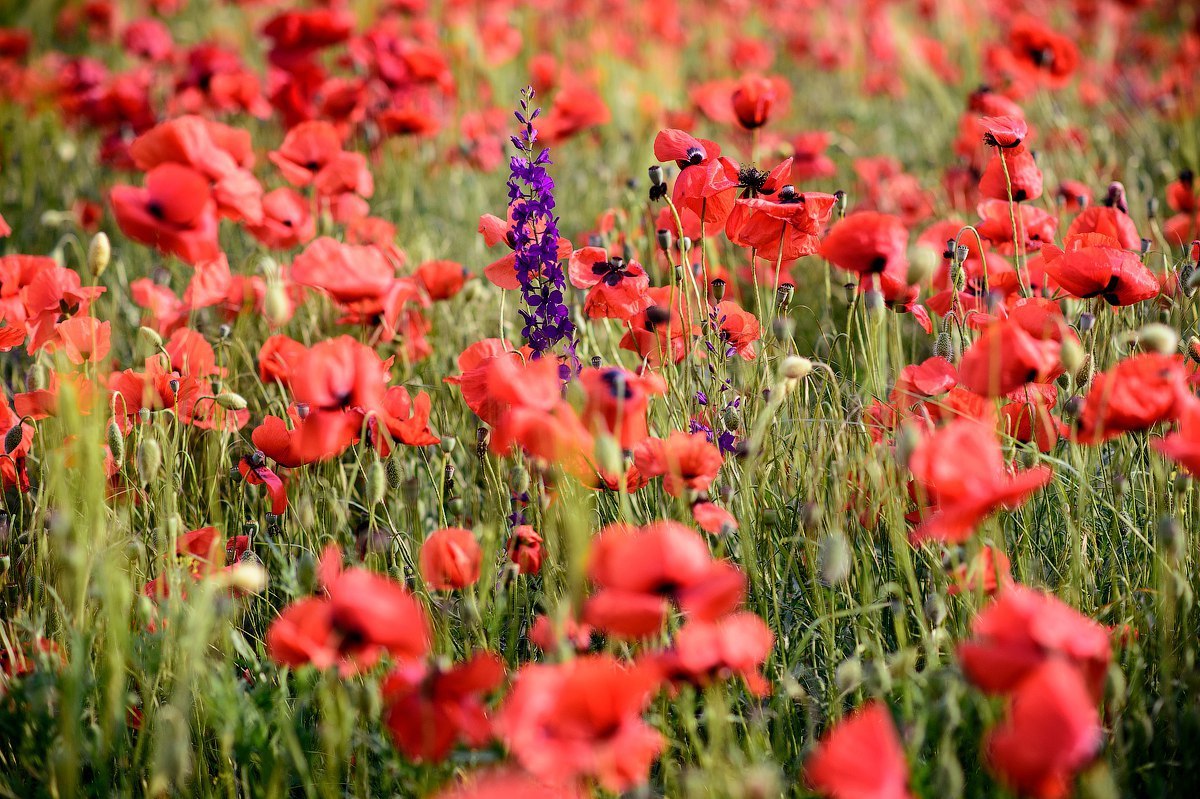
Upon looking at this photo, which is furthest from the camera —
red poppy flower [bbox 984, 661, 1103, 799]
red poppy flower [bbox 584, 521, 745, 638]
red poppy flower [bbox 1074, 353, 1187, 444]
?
red poppy flower [bbox 1074, 353, 1187, 444]

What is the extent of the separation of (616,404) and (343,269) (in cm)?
66

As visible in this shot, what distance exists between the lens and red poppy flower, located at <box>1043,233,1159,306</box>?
144 centimetres

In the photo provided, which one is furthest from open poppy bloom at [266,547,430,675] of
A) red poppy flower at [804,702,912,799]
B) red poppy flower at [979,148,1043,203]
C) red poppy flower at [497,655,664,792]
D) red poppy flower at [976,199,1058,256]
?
red poppy flower at [976,199,1058,256]

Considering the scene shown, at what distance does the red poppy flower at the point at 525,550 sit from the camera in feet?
4.64

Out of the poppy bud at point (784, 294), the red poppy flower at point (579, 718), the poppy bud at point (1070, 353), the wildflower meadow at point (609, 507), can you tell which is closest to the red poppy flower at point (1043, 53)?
the wildflower meadow at point (609, 507)

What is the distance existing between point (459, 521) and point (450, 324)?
26.7 inches

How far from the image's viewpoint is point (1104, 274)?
57.0 inches

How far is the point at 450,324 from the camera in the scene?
2.31 meters

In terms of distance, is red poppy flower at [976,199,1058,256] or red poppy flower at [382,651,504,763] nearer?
red poppy flower at [382,651,504,763]

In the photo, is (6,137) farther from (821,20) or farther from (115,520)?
(821,20)

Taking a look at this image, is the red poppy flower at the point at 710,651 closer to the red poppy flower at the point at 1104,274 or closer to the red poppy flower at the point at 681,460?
the red poppy flower at the point at 681,460

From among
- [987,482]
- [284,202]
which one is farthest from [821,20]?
[987,482]

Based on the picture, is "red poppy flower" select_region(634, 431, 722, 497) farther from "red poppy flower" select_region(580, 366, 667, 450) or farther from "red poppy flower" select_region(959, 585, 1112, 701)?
"red poppy flower" select_region(959, 585, 1112, 701)

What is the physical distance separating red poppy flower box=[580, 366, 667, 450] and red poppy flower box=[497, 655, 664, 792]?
296 mm
